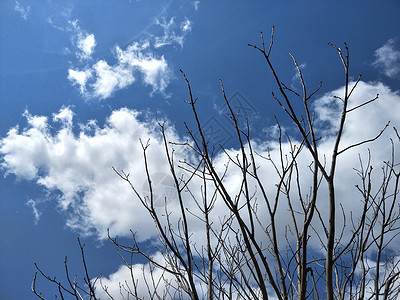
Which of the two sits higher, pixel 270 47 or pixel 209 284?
pixel 270 47

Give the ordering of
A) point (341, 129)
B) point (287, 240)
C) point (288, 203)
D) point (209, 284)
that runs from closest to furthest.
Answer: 1. point (341, 129)
2. point (288, 203)
3. point (209, 284)
4. point (287, 240)

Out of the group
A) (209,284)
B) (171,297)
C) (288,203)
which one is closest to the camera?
(288,203)

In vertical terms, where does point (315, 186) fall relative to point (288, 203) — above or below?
below

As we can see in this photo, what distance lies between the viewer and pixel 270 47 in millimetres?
1616

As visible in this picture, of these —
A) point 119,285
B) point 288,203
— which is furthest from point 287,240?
point 119,285

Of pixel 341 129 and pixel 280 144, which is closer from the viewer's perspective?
pixel 341 129

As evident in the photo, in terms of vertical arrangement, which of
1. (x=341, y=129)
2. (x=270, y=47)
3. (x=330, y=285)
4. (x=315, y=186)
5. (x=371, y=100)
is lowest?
(x=330, y=285)

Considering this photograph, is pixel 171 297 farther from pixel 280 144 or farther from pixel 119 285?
pixel 280 144

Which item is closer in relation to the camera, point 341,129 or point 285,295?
point 341,129

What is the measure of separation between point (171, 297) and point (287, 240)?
5.16 ft

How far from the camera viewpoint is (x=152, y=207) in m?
1.87

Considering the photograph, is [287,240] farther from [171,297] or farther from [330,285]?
[330,285]

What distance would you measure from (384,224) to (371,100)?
1288 mm

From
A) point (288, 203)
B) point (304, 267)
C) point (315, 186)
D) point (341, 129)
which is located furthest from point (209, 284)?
point (341, 129)
